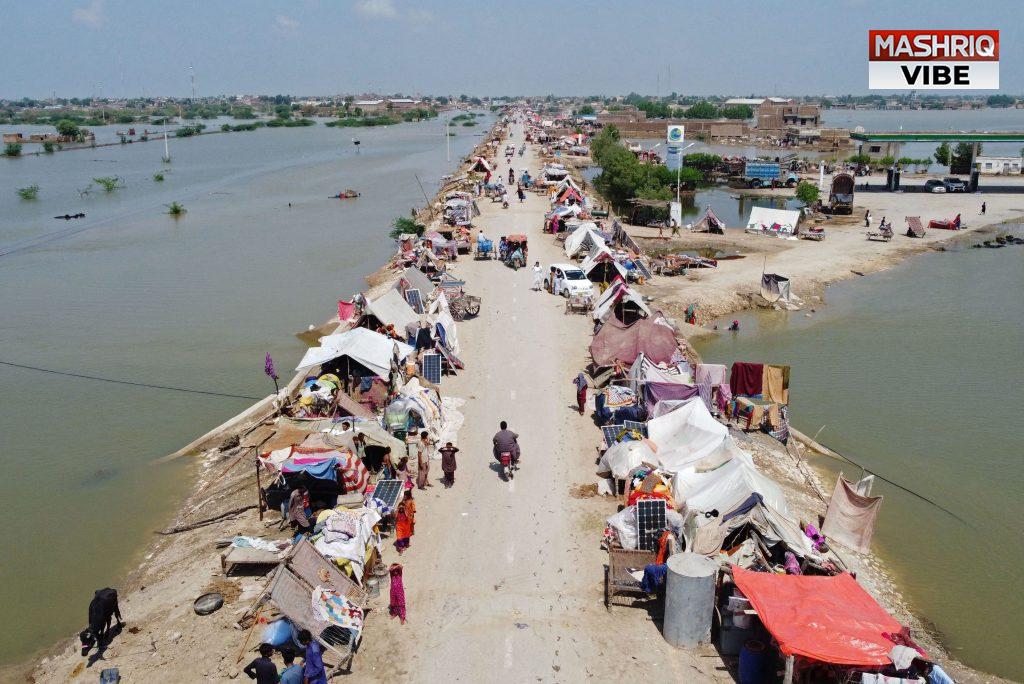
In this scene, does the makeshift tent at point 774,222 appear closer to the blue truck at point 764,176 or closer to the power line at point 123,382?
the blue truck at point 764,176

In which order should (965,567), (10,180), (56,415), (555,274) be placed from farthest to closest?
(10,180) → (555,274) → (56,415) → (965,567)

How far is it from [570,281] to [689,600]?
51.1 feet

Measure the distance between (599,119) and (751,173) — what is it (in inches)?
3207

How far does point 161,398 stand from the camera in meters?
20.2

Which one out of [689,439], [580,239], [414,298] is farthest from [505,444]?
[580,239]

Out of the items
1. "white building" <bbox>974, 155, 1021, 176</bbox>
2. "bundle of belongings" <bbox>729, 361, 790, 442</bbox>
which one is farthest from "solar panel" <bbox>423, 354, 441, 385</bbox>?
"white building" <bbox>974, 155, 1021, 176</bbox>

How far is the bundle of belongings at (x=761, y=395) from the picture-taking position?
1559 cm

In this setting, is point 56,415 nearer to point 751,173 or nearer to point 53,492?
point 53,492

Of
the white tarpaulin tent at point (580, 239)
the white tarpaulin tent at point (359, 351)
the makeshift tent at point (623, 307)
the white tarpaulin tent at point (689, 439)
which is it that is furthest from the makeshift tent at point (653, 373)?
the white tarpaulin tent at point (580, 239)

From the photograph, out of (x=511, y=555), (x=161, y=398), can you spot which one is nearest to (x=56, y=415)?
(x=161, y=398)

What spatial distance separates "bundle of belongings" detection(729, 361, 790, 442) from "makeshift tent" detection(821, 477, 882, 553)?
3061mm

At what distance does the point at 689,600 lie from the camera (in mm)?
8945

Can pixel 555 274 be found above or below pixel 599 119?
below

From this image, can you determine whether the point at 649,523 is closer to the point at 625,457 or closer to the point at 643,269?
the point at 625,457
